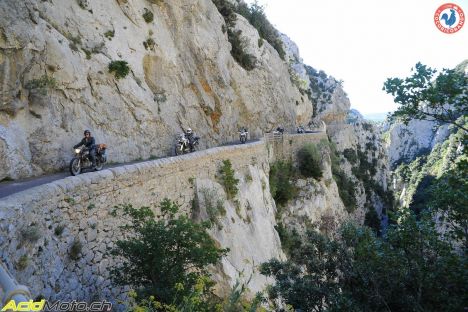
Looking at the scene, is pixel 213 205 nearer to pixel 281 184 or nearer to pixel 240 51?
pixel 281 184

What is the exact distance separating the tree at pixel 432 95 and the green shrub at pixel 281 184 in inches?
719

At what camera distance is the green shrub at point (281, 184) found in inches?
1015

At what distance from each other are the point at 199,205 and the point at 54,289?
294 inches

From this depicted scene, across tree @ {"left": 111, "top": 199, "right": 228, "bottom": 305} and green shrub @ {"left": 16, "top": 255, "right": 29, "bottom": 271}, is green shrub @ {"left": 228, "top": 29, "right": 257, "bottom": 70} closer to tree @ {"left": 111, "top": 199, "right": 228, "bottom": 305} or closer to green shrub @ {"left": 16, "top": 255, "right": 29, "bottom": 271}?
tree @ {"left": 111, "top": 199, "right": 228, "bottom": 305}

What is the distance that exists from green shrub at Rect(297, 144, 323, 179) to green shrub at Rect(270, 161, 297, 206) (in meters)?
2.62

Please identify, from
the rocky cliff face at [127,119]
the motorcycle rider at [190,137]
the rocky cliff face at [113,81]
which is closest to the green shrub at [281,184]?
the rocky cliff face at [127,119]

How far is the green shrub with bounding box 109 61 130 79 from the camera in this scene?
15.4 meters

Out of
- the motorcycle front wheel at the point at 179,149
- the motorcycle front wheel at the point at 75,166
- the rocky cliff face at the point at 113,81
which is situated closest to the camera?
the motorcycle front wheel at the point at 75,166

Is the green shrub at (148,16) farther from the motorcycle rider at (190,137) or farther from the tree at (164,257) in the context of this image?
the tree at (164,257)

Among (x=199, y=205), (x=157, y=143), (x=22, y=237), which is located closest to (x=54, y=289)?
(x=22, y=237)

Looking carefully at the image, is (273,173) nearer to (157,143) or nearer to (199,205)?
(157,143)

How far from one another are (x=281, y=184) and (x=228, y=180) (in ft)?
35.9

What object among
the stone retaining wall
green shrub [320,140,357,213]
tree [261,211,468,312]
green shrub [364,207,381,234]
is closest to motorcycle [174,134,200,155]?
the stone retaining wall

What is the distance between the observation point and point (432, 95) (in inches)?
255
